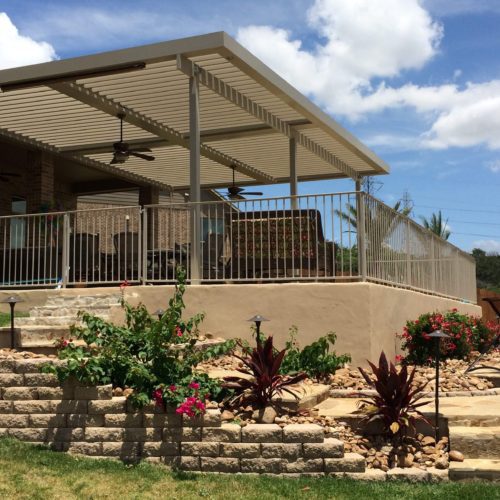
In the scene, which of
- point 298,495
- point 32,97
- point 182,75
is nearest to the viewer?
point 298,495

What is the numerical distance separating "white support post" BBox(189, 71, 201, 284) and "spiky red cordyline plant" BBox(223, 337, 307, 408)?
2.88 m

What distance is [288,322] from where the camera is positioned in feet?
29.3

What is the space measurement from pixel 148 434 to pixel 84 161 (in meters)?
10.2

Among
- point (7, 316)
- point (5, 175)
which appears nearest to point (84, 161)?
point (5, 175)

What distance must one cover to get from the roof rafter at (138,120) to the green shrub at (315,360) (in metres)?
5.10

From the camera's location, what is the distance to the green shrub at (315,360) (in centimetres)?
817

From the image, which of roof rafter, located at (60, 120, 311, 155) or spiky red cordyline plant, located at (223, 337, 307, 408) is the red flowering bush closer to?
spiky red cordyline plant, located at (223, 337, 307, 408)

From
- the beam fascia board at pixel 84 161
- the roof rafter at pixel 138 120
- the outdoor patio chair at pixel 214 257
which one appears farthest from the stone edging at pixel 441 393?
the beam fascia board at pixel 84 161

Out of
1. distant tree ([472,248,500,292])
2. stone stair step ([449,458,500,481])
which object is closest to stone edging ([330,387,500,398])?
stone stair step ([449,458,500,481])

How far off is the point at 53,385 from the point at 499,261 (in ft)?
190

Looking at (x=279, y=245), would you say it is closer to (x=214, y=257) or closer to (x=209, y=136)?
(x=214, y=257)

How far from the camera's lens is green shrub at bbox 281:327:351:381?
817cm

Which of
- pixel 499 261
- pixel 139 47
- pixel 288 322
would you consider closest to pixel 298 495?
pixel 288 322

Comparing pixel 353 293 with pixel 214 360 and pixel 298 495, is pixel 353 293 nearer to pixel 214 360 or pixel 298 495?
pixel 214 360
